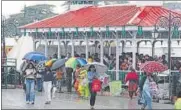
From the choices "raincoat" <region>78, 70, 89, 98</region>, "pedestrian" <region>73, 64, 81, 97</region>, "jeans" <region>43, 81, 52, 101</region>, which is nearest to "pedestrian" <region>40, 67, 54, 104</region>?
"jeans" <region>43, 81, 52, 101</region>

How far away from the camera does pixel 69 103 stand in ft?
65.4

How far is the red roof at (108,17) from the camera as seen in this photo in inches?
988

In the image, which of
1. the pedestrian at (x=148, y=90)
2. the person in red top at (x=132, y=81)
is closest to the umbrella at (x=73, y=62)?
the person in red top at (x=132, y=81)

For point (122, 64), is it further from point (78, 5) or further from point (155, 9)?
point (78, 5)

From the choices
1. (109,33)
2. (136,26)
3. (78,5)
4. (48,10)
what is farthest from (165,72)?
(48,10)

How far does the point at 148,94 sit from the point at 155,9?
381 inches

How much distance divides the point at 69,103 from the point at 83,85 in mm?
1730

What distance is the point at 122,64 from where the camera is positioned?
24531mm

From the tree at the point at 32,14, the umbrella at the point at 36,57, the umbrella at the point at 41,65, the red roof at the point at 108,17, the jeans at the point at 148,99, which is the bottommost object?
the jeans at the point at 148,99

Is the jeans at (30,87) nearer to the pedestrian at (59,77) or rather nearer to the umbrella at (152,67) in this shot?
the umbrella at (152,67)

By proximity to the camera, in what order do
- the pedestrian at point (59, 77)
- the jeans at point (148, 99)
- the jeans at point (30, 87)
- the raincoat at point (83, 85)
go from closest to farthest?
the jeans at point (148, 99)
the jeans at point (30, 87)
the raincoat at point (83, 85)
the pedestrian at point (59, 77)

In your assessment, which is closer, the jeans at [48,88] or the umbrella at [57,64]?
the jeans at [48,88]

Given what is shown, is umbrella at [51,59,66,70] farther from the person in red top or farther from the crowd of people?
the person in red top

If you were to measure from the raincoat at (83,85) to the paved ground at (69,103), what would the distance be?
1.14 feet
